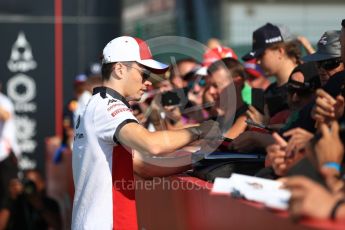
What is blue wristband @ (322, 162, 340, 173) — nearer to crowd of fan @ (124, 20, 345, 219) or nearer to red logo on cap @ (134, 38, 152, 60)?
crowd of fan @ (124, 20, 345, 219)

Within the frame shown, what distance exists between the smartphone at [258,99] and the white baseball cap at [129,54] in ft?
5.71

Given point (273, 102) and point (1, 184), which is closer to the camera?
point (273, 102)

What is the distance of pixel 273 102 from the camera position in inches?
270

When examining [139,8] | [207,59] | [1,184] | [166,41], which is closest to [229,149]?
[166,41]

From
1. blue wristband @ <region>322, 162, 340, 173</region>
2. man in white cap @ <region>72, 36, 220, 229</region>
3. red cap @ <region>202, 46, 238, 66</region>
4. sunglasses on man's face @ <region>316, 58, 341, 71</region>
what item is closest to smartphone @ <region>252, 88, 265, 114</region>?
red cap @ <region>202, 46, 238, 66</region>

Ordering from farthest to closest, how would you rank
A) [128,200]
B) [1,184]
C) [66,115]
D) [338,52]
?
1. [66,115]
2. [1,184]
3. [338,52]
4. [128,200]

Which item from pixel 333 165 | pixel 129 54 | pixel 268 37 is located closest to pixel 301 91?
pixel 129 54

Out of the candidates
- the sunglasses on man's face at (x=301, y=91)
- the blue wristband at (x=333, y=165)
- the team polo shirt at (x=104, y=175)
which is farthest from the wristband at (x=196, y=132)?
the blue wristband at (x=333, y=165)

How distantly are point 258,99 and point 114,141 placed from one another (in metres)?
2.36

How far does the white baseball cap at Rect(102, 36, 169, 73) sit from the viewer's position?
527cm

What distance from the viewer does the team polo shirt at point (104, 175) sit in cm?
511

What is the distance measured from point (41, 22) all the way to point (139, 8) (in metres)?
1.71

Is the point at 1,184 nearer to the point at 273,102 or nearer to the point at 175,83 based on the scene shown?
the point at 175,83

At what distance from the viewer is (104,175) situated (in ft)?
16.8
